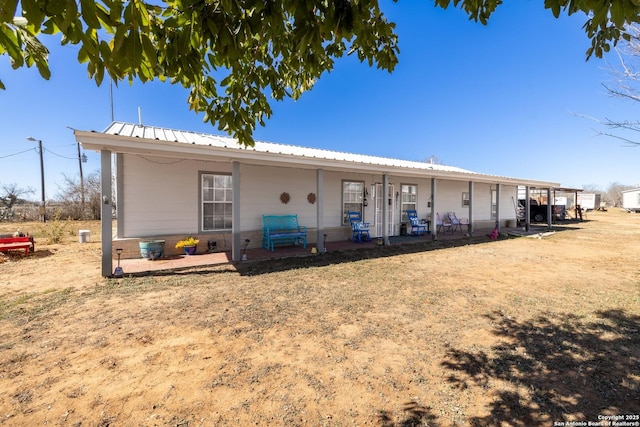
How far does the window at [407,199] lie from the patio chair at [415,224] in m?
0.20

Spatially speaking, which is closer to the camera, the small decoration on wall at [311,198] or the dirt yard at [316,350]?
the dirt yard at [316,350]

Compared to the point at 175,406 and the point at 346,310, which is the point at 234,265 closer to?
the point at 346,310

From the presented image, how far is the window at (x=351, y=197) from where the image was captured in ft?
34.0

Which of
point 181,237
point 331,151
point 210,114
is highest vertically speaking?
point 331,151

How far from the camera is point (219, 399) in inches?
86.9

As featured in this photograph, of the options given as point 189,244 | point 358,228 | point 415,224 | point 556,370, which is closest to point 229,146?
point 189,244

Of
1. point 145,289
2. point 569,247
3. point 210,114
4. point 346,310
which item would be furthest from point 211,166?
point 569,247

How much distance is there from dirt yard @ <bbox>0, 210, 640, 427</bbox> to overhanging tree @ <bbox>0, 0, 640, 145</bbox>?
240cm

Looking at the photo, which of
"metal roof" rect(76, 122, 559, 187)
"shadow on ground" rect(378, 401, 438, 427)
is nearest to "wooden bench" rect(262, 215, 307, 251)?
"metal roof" rect(76, 122, 559, 187)

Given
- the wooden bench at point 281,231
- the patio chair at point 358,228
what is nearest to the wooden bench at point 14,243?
the wooden bench at point 281,231

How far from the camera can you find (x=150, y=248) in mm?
6922

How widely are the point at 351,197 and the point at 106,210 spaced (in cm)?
756

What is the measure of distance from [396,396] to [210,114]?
3.33 m

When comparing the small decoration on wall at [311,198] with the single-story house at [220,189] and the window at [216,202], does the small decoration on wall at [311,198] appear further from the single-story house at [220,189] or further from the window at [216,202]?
the window at [216,202]
